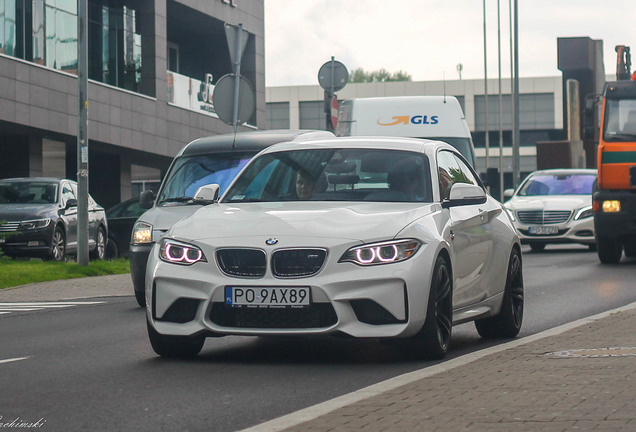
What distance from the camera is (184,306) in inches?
352

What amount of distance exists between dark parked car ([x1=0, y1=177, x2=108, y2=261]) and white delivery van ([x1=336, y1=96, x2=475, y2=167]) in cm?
483

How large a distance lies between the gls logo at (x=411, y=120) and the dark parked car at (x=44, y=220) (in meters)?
5.23

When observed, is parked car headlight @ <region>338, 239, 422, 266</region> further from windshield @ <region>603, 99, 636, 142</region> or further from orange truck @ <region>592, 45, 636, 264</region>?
windshield @ <region>603, 99, 636, 142</region>

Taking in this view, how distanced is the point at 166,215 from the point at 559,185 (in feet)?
50.4

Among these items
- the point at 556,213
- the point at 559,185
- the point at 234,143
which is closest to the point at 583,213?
the point at 556,213

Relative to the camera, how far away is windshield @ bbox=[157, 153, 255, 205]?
14.7 m

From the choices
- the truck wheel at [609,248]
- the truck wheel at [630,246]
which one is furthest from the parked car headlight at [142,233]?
the truck wheel at [630,246]

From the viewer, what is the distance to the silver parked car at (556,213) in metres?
26.1

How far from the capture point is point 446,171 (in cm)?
1034

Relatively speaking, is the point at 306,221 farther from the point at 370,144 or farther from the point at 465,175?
the point at 465,175

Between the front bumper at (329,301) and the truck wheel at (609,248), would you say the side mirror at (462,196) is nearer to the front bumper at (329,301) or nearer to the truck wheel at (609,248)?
the front bumper at (329,301)

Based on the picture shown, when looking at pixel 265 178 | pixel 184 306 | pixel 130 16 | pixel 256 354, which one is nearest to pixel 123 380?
pixel 184 306

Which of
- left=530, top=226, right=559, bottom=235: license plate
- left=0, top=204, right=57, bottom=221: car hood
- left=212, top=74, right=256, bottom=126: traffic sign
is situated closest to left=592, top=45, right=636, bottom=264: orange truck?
left=530, top=226, right=559, bottom=235: license plate

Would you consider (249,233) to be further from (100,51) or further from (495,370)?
(100,51)
